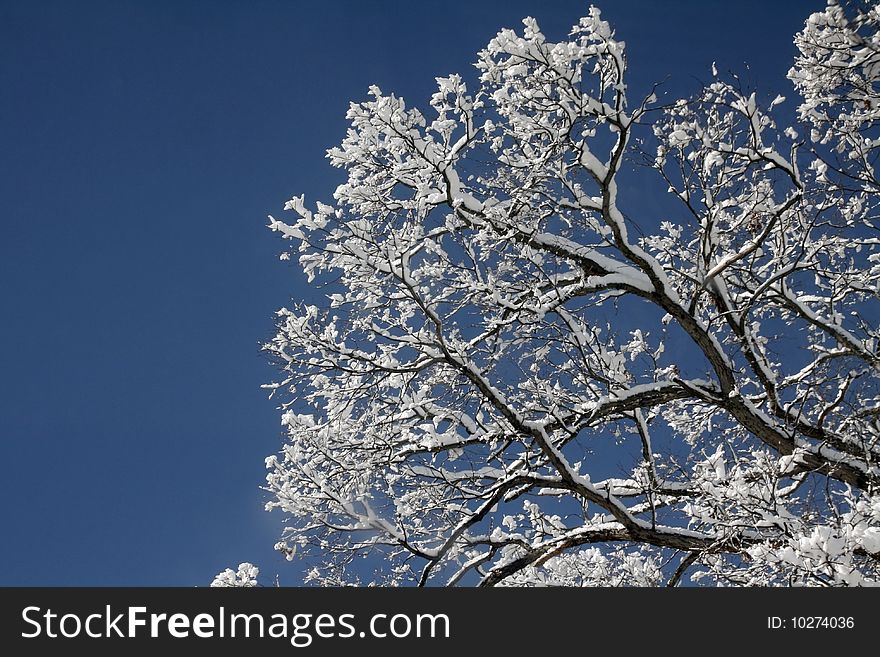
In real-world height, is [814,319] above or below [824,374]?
above

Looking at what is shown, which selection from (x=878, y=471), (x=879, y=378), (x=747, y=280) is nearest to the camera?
(x=878, y=471)

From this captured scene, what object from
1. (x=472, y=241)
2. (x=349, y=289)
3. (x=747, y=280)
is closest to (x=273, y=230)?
(x=349, y=289)

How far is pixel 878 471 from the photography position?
5.76 metres

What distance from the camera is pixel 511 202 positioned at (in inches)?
280

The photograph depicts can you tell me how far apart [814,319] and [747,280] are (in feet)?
3.06

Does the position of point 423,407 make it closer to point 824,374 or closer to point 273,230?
point 273,230
